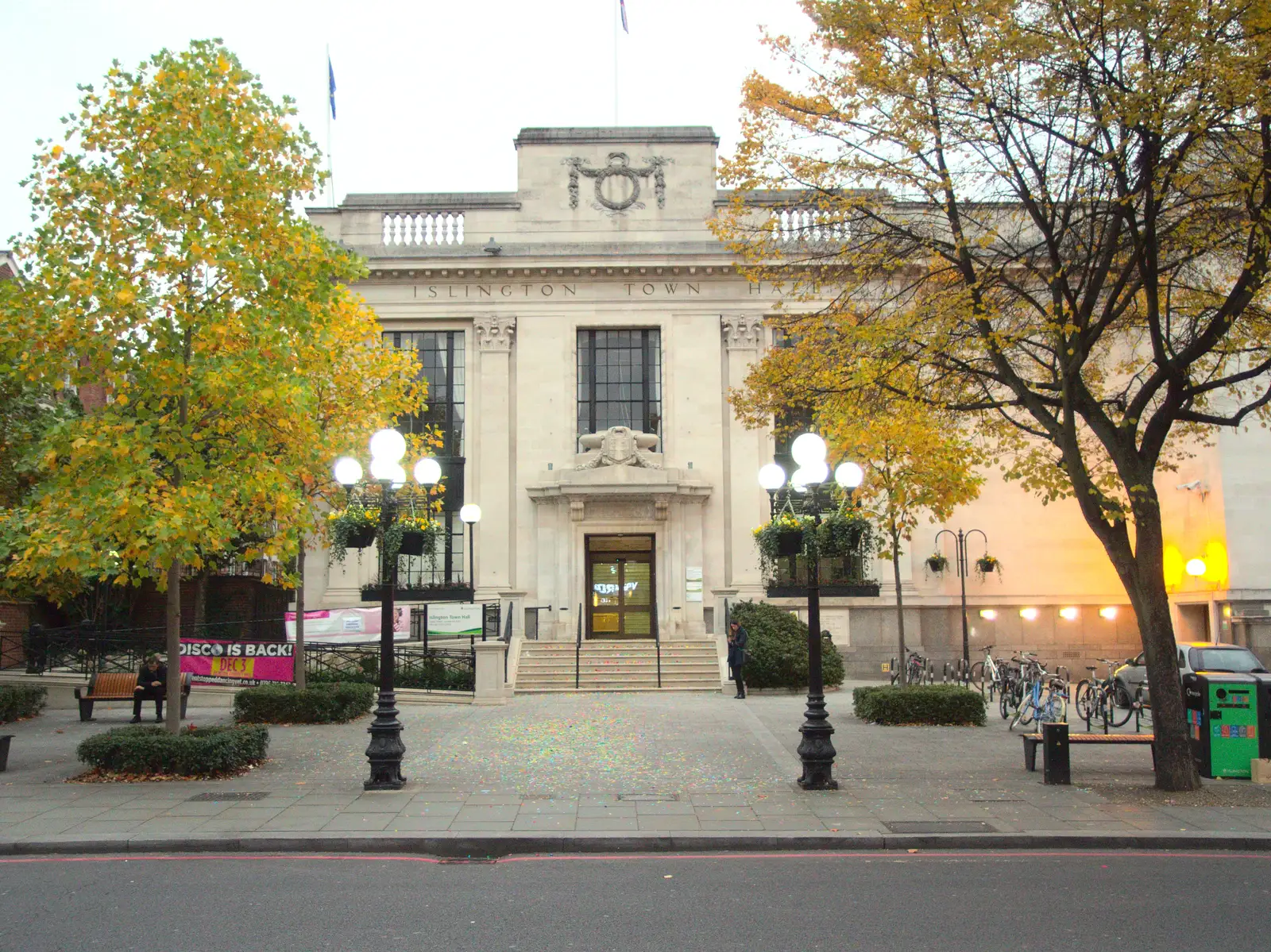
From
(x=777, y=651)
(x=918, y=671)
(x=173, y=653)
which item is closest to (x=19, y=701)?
(x=173, y=653)

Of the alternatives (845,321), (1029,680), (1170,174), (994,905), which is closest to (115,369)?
(845,321)

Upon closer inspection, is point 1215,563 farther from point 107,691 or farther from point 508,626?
point 107,691

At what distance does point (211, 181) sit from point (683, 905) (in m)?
10.7

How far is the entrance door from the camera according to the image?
1205 inches

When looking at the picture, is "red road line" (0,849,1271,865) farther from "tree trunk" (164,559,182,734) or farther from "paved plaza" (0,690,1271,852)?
"tree trunk" (164,559,182,734)

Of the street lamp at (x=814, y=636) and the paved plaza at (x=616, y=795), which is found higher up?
the street lamp at (x=814, y=636)

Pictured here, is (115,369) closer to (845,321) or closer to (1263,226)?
(845,321)

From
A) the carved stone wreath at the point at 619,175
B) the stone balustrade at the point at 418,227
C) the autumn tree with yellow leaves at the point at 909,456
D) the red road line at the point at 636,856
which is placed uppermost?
the carved stone wreath at the point at 619,175

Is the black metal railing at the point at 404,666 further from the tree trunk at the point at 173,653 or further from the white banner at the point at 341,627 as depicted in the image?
the tree trunk at the point at 173,653

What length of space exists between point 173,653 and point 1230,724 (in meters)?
13.7

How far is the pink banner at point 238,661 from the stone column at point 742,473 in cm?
1329

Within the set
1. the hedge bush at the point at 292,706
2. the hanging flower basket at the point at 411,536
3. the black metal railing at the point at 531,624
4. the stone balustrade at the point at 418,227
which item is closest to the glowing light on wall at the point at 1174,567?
the black metal railing at the point at 531,624

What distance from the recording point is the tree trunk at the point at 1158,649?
1223 cm

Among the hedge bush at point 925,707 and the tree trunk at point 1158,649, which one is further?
the hedge bush at point 925,707
